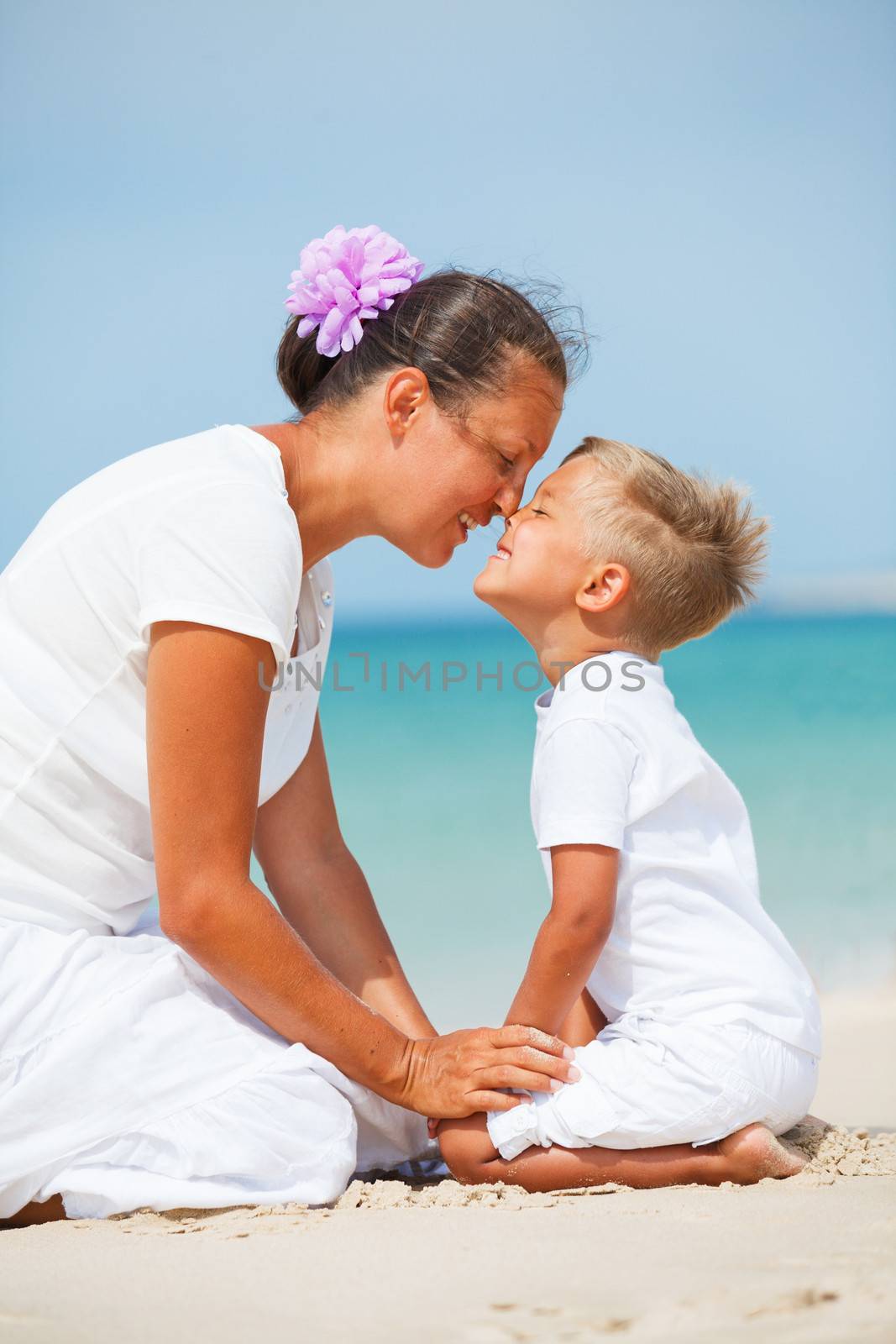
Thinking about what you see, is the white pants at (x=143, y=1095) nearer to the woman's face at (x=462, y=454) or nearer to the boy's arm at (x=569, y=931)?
the boy's arm at (x=569, y=931)

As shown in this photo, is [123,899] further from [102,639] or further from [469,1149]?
[469,1149]

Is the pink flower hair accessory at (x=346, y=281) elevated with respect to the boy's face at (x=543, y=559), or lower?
elevated

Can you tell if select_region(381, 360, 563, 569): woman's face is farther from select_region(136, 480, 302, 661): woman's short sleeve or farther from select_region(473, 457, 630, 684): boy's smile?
select_region(136, 480, 302, 661): woman's short sleeve

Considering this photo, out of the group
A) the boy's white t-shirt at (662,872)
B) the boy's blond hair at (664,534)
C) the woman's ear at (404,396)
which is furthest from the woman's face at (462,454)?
the boy's white t-shirt at (662,872)

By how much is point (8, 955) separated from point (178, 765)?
43 cm

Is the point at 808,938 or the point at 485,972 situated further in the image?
the point at 808,938

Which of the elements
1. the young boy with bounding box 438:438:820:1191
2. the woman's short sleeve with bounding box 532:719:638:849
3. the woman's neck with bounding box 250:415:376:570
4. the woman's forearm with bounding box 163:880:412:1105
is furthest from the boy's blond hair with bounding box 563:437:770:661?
the woman's forearm with bounding box 163:880:412:1105

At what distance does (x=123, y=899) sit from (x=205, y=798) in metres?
0.40

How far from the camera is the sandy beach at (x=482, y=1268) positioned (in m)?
1.57

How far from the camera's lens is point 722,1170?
7.76ft

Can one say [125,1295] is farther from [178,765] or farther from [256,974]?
[178,765]

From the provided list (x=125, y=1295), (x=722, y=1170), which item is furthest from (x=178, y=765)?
(x=722, y=1170)

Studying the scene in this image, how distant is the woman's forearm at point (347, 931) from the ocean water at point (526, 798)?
188 cm

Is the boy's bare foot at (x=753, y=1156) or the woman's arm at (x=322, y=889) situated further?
the woman's arm at (x=322, y=889)
